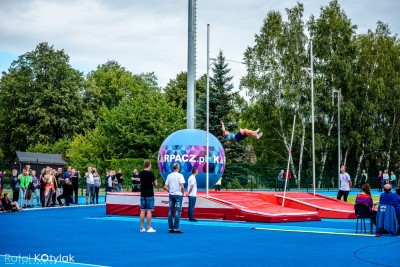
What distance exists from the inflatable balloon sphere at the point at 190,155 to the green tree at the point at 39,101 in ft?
159

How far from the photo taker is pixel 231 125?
1954 inches

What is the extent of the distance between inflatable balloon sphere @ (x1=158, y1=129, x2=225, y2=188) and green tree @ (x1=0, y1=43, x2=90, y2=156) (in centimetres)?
4855

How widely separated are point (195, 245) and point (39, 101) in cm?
6104

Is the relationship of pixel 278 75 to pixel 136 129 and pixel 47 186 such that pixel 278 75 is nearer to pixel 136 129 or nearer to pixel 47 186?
pixel 136 129

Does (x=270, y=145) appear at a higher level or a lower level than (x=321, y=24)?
lower

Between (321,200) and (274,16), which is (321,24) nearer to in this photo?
(274,16)

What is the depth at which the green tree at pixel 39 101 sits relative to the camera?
234 feet

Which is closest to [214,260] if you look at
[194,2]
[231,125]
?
[194,2]

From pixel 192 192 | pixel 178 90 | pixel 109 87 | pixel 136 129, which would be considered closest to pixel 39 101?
pixel 109 87

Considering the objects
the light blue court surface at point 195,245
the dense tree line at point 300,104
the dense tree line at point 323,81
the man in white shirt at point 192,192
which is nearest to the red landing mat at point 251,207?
the light blue court surface at point 195,245

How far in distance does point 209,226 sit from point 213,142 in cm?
656

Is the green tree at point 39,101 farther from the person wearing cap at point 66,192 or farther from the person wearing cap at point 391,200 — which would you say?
the person wearing cap at point 391,200

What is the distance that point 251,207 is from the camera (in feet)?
68.9

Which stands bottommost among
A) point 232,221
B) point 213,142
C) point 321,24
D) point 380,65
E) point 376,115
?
point 232,221
